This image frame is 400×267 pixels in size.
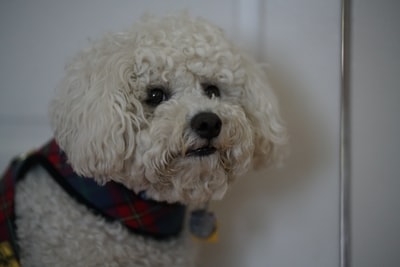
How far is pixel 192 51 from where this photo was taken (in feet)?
2.51

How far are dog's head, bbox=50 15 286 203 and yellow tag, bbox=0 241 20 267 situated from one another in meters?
0.21

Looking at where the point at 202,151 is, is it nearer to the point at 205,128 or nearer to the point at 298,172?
the point at 205,128

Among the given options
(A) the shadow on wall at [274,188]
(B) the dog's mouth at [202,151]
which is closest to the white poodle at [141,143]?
(B) the dog's mouth at [202,151]

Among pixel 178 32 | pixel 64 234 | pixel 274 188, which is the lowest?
pixel 274 188

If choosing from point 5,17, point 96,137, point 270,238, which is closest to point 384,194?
point 270,238

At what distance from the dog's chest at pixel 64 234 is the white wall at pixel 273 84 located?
310 millimetres

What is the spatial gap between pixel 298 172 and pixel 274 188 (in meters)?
0.07

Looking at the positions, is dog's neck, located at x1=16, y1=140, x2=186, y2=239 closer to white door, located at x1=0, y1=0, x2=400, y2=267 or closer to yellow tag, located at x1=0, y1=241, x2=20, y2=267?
yellow tag, located at x1=0, y1=241, x2=20, y2=267

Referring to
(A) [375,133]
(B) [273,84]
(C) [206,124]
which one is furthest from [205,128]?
(A) [375,133]

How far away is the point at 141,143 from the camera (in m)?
0.72

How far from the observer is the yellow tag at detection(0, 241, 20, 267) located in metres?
0.78

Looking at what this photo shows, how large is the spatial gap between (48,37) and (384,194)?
3.02 ft

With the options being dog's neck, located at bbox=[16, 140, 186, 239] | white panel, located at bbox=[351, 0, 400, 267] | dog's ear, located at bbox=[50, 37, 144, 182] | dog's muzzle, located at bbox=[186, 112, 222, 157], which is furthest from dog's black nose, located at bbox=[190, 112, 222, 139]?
white panel, located at bbox=[351, 0, 400, 267]

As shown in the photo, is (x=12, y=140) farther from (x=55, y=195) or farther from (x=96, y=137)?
(x=96, y=137)
